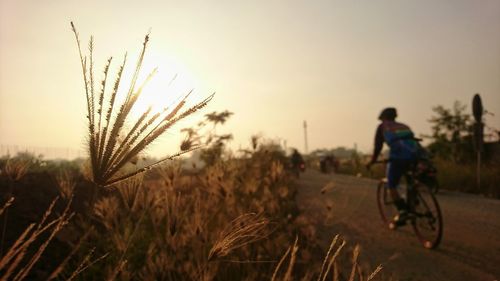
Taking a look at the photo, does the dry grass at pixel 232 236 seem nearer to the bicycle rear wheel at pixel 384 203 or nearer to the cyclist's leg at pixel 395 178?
the cyclist's leg at pixel 395 178

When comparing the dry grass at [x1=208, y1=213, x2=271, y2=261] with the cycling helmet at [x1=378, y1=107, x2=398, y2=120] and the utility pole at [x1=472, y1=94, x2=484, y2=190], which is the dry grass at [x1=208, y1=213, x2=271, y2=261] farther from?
the utility pole at [x1=472, y1=94, x2=484, y2=190]

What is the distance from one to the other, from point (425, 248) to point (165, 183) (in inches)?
150

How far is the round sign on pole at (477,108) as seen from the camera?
1381 centimetres

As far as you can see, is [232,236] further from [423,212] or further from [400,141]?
[400,141]

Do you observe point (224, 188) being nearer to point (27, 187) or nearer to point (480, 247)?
point (27, 187)

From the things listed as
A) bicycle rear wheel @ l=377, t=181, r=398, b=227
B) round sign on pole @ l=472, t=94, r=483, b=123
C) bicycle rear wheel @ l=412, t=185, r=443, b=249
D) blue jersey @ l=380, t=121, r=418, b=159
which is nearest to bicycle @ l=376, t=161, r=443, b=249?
bicycle rear wheel @ l=412, t=185, r=443, b=249

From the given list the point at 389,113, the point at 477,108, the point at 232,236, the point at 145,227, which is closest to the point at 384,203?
the point at 389,113

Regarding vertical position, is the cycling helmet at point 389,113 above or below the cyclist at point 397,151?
above

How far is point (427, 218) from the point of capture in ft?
20.4

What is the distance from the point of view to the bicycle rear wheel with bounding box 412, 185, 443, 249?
19.2 ft

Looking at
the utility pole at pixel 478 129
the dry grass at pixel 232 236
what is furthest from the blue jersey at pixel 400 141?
the utility pole at pixel 478 129

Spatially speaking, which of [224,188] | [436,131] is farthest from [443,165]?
[224,188]

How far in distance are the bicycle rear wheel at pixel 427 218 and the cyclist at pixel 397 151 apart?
0.20 m

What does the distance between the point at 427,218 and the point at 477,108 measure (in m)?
9.06
